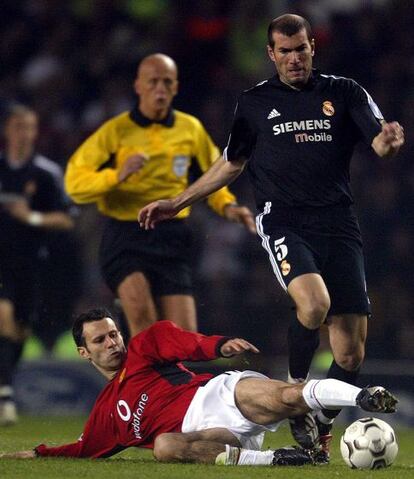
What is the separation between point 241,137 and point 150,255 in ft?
6.17

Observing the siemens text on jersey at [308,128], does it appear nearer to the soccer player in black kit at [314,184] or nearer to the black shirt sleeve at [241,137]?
the soccer player in black kit at [314,184]

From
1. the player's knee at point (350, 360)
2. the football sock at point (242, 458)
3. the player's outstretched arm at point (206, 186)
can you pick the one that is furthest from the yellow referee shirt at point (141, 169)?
the football sock at point (242, 458)

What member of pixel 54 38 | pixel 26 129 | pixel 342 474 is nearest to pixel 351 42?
pixel 54 38

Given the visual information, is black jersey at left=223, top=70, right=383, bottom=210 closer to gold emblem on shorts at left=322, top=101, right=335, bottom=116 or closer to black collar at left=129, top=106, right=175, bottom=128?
gold emblem on shorts at left=322, top=101, right=335, bottom=116

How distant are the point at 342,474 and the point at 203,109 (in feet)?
24.2

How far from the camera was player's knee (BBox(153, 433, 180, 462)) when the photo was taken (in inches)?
269

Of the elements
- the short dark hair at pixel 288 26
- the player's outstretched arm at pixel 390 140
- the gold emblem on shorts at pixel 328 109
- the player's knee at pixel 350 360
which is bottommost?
the player's knee at pixel 350 360

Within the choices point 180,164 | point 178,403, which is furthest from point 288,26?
point 180,164

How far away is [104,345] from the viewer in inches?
283

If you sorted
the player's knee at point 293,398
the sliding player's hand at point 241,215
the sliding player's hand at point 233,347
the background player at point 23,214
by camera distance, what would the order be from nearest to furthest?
the sliding player's hand at point 233,347 < the player's knee at point 293,398 < the sliding player's hand at point 241,215 < the background player at point 23,214

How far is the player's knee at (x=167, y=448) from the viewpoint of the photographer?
682 centimetres

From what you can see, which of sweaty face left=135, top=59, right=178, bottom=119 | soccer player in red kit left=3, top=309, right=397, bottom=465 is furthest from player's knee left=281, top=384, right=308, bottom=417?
sweaty face left=135, top=59, right=178, bottom=119

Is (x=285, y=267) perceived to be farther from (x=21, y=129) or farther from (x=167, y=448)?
(x=21, y=129)

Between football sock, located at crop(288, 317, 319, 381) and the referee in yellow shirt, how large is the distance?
6.61 ft
